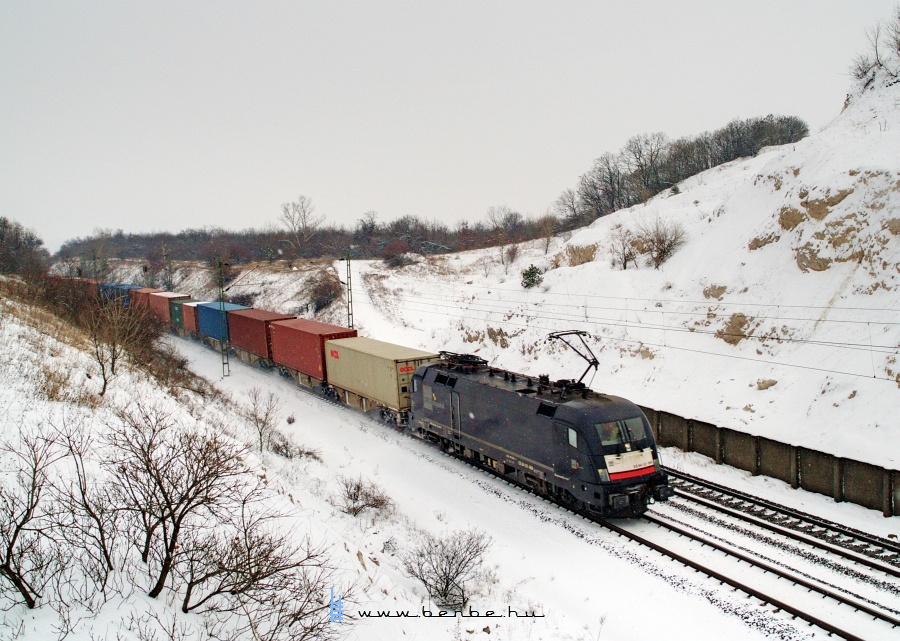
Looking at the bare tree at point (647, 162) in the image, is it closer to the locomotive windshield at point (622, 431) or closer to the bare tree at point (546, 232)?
the bare tree at point (546, 232)

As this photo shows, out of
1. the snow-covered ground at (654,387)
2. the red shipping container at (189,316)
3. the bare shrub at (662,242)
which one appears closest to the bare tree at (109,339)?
the snow-covered ground at (654,387)

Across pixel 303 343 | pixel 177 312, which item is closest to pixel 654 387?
pixel 303 343

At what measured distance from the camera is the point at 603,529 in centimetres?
1445

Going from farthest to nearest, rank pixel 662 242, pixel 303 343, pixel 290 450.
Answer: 1. pixel 303 343
2. pixel 662 242
3. pixel 290 450

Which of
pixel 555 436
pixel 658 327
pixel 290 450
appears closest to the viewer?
pixel 555 436

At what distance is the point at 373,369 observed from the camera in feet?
80.8

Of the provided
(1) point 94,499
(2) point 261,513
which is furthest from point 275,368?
(1) point 94,499

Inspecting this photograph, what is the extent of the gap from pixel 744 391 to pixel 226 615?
62.8 ft

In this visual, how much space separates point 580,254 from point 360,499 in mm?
27277

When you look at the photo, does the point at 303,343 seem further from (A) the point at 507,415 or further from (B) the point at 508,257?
(B) the point at 508,257

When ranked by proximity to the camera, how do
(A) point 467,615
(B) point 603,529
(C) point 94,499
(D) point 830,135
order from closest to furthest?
(C) point 94,499, (A) point 467,615, (B) point 603,529, (D) point 830,135

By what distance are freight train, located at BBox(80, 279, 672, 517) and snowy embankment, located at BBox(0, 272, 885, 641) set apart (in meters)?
1.05

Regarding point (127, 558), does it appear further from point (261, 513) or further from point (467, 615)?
point (467, 615)

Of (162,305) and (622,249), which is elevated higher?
(622,249)
